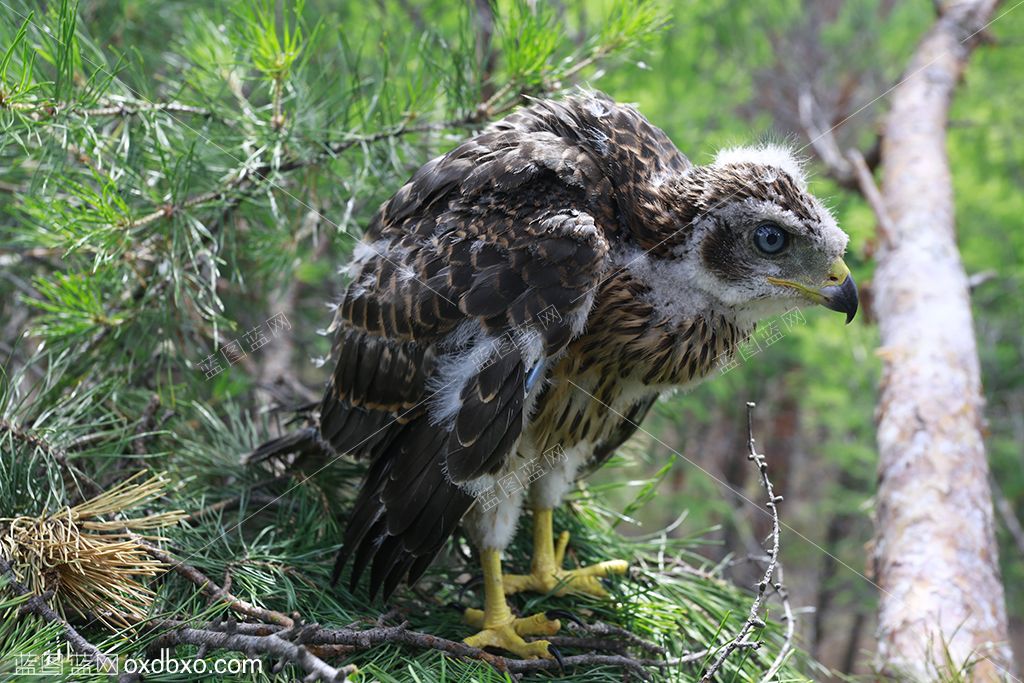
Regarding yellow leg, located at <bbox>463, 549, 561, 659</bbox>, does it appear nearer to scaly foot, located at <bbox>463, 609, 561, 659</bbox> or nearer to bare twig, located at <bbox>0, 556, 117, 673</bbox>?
scaly foot, located at <bbox>463, 609, 561, 659</bbox>

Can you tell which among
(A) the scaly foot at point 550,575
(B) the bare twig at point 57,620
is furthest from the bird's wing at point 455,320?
(B) the bare twig at point 57,620

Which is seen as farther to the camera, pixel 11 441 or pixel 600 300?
pixel 600 300

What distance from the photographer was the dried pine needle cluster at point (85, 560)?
5.70 ft

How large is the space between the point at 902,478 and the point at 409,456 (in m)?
1.69

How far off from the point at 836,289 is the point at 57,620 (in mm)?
1880

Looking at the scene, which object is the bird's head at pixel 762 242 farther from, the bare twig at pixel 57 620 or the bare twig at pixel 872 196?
the bare twig at pixel 872 196

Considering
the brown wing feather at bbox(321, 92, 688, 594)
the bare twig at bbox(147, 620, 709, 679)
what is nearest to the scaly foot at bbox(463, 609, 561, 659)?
the bare twig at bbox(147, 620, 709, 679)

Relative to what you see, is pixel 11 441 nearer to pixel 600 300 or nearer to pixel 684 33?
pixel 600 300

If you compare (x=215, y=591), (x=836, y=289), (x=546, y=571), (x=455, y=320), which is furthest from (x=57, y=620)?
(x=836, y=289)

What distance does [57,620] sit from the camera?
1596 mm

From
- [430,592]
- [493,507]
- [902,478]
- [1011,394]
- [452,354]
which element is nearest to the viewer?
[452,354]

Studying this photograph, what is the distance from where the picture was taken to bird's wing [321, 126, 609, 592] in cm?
200

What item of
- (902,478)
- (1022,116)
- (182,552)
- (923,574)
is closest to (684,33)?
(1022,116)

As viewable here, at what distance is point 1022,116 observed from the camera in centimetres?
537
